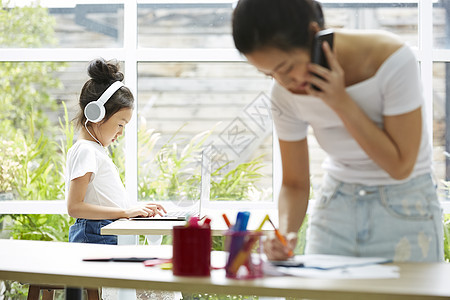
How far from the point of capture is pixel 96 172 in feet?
10.5

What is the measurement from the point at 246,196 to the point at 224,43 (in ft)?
3.53

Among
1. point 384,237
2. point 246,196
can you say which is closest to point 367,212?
point 384,237

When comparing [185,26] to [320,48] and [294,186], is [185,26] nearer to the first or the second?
[294,186]

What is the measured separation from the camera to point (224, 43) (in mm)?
4473

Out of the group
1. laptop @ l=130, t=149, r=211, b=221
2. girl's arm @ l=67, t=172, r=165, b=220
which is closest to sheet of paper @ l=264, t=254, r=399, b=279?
laptop @ l=130, t=149, r=211, b=221

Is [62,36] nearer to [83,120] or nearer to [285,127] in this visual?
[83,120]

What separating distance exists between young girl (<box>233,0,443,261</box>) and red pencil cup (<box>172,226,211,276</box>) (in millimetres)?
184

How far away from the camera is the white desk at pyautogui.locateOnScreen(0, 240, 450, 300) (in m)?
1.22

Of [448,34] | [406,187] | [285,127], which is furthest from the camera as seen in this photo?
[448,34]

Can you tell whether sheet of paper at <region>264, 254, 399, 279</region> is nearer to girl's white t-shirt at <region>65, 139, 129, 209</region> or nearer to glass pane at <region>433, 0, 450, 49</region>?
girl's white t-shirt at <region>65, 139, 129, 209</region>

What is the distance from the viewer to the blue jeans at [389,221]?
1.51 m

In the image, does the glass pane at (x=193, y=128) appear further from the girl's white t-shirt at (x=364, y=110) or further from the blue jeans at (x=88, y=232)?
the girl's white t-shirt at (x=364, y=110)

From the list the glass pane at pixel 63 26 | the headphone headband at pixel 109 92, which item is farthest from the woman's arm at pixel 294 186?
the glass pane at pixel 63 26

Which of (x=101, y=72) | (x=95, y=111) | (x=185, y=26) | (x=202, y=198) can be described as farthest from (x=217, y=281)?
(x=185, y=26)
